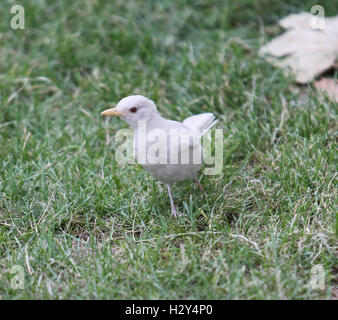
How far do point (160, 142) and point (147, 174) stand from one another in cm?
73

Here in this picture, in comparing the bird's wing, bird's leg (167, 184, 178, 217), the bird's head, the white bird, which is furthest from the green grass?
the bird's head

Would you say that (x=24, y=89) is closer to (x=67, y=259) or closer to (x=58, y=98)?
(x=58, y=98)

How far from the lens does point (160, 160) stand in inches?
134

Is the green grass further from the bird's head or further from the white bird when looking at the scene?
the bird's head

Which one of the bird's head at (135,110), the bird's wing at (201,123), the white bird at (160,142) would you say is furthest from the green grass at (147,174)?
the bird's head at (135,110)

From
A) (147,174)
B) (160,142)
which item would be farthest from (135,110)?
(147,174)

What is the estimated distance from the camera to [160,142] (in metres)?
3.42

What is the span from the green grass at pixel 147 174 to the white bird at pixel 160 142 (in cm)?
36

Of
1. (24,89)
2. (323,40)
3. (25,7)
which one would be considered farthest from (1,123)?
(323,40)

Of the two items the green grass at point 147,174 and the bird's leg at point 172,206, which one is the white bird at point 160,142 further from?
the green grass at point 147,174

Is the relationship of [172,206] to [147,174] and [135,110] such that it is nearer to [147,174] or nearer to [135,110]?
[147,174]

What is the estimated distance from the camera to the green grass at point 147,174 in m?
3.11
